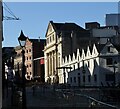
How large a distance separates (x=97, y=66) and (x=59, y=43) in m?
36.1

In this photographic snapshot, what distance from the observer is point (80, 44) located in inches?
4747

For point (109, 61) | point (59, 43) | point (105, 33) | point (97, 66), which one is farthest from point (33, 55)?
point (109, 61)

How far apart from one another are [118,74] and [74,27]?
159ft

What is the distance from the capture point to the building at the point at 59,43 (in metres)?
120

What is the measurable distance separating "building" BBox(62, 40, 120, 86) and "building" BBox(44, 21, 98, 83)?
50.3ft

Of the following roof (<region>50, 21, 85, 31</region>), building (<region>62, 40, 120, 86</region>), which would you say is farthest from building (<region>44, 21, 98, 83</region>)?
building (<region>62, 40, 120, 86</region>)

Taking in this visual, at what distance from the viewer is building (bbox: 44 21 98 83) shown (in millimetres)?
120125

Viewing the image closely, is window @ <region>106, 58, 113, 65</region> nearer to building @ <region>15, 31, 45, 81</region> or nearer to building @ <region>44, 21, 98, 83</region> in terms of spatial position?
building @ <region>44, 21, 98, 83</region>

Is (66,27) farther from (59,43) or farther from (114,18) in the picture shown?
(114,18)

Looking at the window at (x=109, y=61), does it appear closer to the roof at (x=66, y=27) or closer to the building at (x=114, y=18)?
the building at (x=114, y=18)

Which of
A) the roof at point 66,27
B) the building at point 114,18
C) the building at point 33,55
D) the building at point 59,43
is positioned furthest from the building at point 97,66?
the building at point 33,55

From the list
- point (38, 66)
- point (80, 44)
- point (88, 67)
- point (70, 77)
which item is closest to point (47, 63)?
point (38, 66)

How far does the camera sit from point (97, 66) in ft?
290

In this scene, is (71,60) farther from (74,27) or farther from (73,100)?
(73,100)
